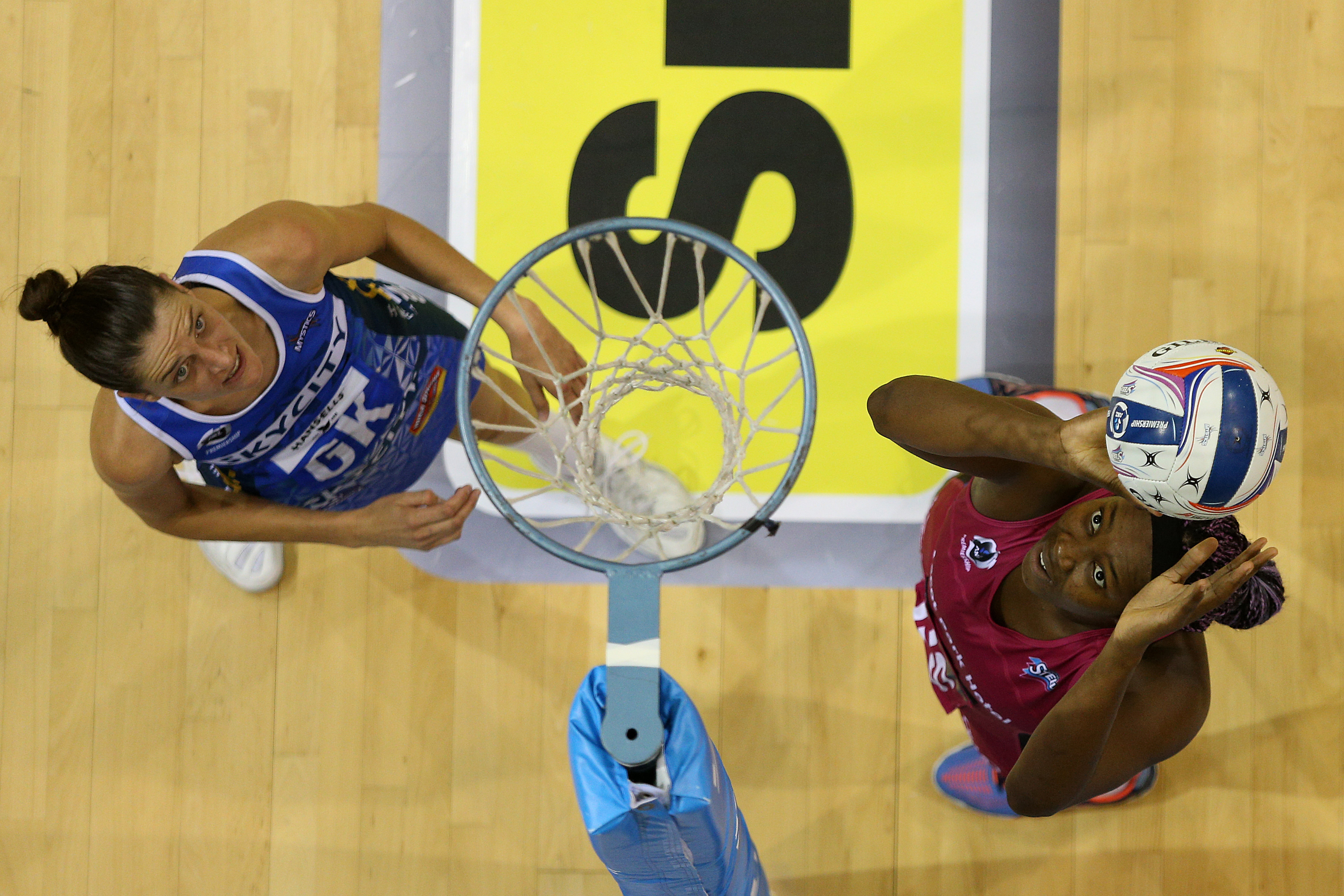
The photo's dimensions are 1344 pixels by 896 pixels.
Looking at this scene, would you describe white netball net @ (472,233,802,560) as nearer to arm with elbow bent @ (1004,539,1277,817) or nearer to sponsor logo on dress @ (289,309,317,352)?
sponsor logo on dress @ (289,309,317,352)

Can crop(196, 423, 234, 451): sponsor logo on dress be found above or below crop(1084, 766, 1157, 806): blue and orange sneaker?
above

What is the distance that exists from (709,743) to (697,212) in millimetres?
1602

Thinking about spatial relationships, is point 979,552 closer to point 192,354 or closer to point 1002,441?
point 1002,441

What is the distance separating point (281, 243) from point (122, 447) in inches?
17.8

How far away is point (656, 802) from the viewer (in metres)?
1.42

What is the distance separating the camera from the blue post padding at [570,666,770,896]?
142cm

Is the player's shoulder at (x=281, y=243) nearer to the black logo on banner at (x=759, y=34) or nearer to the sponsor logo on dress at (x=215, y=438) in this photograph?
the sponsor logo on dress at (x=215, y=438)

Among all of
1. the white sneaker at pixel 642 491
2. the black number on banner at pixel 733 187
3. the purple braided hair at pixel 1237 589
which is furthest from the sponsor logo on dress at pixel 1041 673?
the black number on banner at pixel 733 187

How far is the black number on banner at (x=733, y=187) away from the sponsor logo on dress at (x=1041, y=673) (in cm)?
122

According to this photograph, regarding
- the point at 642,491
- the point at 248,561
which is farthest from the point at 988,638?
the point at 248,561

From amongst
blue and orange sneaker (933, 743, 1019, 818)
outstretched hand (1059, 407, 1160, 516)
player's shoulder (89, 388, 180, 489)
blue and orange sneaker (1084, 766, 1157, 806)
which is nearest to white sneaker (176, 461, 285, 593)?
player's shoulder (89, 388, 180, 489)

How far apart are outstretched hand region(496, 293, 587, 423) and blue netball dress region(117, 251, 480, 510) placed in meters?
0.21

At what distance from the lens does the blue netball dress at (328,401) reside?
5.51 ft

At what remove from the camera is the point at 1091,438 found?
1.30 meters
